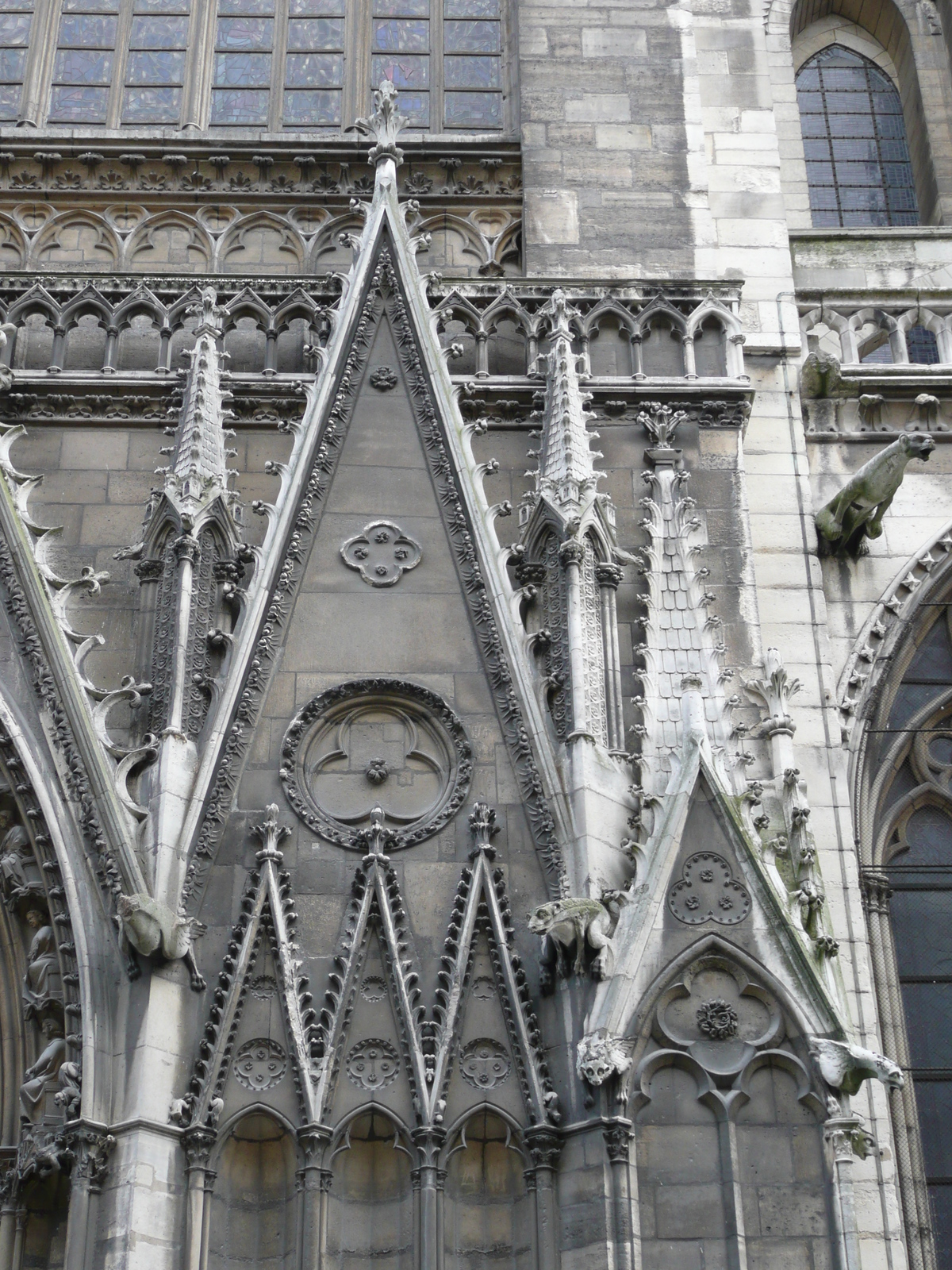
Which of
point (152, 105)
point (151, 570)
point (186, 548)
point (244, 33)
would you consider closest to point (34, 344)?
point (151, 570)

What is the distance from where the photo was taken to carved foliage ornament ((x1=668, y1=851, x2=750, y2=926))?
11.5 metres

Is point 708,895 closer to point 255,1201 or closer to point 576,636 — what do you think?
point 576,636

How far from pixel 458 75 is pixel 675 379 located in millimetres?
5266

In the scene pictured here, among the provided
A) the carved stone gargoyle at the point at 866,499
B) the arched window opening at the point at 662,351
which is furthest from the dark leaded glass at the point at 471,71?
the carved stone gargoyle at the point at 866,499

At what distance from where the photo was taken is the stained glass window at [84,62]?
18.1m

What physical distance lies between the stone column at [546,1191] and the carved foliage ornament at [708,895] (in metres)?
1.55

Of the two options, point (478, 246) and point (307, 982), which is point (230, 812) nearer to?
point (307, 982)

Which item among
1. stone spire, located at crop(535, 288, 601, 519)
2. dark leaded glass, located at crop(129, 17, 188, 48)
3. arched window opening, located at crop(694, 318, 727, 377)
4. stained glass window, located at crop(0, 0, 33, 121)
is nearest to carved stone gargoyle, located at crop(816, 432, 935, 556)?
arched window opening, located at crop(694, 318, 727, 377)

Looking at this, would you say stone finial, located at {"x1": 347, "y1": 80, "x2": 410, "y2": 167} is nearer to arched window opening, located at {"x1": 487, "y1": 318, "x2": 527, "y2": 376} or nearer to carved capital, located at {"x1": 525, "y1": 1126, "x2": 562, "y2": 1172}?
arched window opening, located at {"x1": 487, "y1": 318, "x2": 527, "y2": 376}

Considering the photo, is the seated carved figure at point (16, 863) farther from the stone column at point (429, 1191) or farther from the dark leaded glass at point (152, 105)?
the dark leaded glass at point (152, 105)

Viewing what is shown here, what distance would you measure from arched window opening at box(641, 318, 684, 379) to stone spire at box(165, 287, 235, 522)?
11.1ft

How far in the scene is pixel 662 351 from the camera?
600 inches

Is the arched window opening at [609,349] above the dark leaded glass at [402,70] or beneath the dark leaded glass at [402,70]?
beneath

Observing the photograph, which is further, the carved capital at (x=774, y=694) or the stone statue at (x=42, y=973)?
the carved capital at (x=774, y=694)
